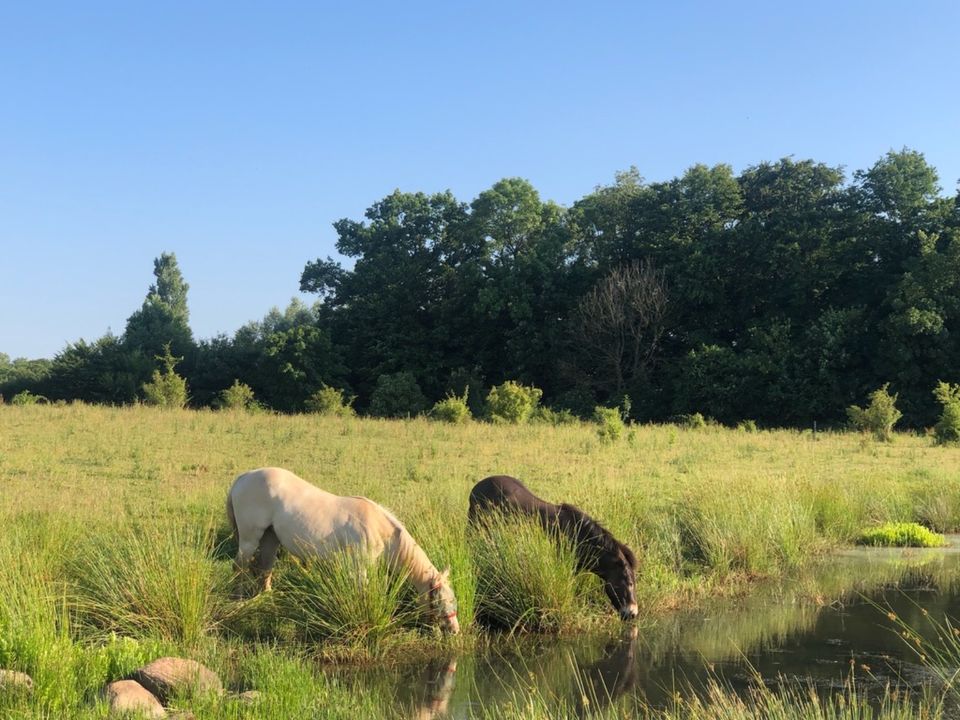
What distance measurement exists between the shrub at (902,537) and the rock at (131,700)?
1177 cm

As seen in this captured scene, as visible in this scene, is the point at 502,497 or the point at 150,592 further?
the point at 502,497

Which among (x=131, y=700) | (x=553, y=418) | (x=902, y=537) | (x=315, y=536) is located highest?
(x=315, y=536)

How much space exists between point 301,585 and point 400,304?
46117 mm

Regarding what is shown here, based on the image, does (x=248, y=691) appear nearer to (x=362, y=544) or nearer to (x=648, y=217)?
(x=362, y=544)

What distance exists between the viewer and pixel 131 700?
20.0ft

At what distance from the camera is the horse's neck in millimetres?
8789

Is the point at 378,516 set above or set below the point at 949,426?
above

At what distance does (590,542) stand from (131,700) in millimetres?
5188

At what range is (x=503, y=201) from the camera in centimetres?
5566

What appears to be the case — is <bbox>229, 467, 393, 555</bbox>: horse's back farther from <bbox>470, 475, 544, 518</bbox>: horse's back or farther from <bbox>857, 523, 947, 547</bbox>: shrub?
<bbox>857, 523, 947, 547</bbox>: shrub

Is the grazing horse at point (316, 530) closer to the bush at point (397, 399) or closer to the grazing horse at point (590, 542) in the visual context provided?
the grazing horse at point (590, 542)

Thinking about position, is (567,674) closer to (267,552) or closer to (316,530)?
(316,530)

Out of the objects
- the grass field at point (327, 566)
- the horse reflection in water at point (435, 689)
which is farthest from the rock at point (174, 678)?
the horse reflection in water at point (435, 689)

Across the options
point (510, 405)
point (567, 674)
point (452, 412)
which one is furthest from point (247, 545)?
point (510, 405)
